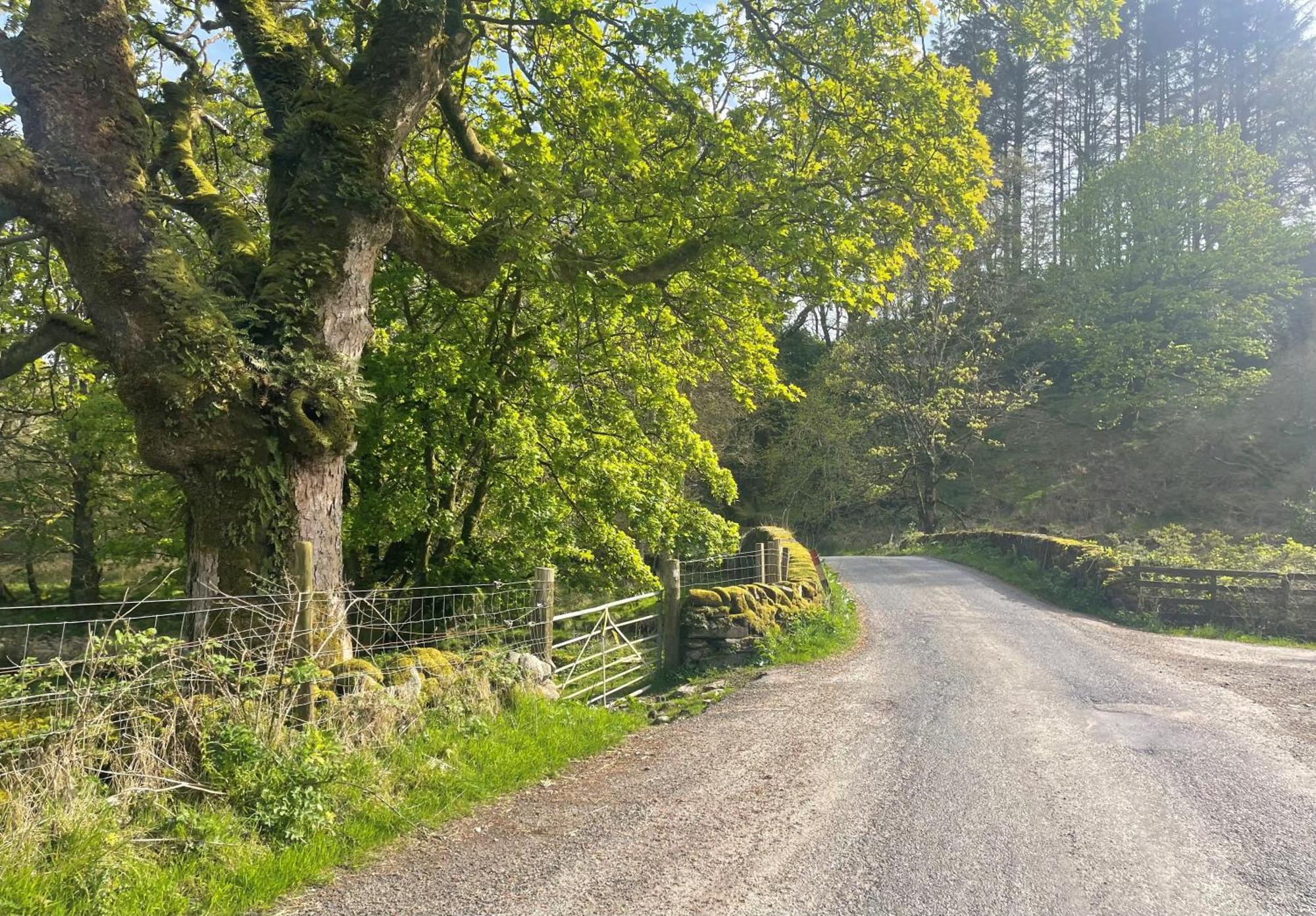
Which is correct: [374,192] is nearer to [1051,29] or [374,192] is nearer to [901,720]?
[901,720]

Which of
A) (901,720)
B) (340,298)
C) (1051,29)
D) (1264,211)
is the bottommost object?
(901,720)

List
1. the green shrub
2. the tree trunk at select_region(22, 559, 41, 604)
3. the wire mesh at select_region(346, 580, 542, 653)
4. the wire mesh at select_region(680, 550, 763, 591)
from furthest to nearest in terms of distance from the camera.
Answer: the tree trunk at select_region(22, 559, 41, 604) < the wire mesh at select_region(680, 550, 763, 591) < the wire mesh at select_region(346, 580, 542, 653) < the green shrub

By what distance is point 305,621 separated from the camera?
5.57m

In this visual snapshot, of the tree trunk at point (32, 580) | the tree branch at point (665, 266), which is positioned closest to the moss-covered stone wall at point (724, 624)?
the tree branch at point (665, 266)

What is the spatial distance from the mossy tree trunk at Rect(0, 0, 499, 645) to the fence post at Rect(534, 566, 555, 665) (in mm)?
1958

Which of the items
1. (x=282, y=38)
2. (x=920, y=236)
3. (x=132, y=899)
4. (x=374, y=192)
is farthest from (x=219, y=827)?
(x=920, y=236)

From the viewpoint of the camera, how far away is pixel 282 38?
7.98 metres

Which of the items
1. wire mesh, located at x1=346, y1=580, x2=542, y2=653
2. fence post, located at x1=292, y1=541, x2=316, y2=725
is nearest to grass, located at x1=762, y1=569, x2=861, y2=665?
wire mesh, located at x1=346, y1=580, x2=542, y2=653

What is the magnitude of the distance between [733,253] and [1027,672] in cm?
600

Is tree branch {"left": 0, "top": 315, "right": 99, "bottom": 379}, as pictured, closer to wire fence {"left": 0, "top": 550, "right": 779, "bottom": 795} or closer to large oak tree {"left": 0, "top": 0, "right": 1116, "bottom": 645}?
large oak tree {"left": 0, "top": 0, "right": 1116, "bottom": 645}

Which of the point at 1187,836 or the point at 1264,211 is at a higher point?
the point at 1264,211

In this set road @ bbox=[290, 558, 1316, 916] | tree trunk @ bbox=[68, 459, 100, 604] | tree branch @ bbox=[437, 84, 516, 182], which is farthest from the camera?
tree trunk @ bbox=[68, 459, 100, 604]

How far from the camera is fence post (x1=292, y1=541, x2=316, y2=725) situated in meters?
5.31

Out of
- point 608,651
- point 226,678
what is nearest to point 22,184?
point 226,678
